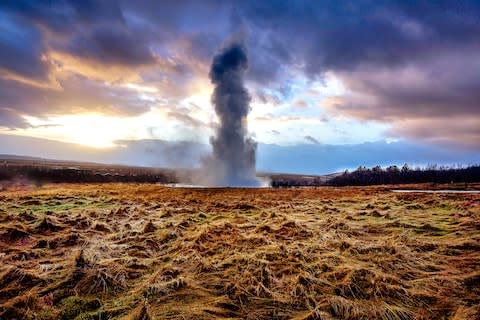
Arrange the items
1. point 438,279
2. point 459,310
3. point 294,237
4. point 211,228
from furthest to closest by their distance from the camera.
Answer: point 211,228
point 294,237
point 438,279
point 459,310

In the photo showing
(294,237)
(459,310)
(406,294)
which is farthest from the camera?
(294,237)

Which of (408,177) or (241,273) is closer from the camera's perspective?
(241,273)

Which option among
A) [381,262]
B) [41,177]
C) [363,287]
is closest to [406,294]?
[363,287]

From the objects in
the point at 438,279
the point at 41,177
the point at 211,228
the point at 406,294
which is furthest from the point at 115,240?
the point at 41,177

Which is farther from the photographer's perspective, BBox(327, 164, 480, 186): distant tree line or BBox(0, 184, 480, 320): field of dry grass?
BBox(327, 164, 480, 186): distant tree line

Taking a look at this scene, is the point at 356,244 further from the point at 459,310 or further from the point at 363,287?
the point at 459,310

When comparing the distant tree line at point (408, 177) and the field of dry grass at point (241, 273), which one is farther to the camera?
the distant tree line at point (408, 177)

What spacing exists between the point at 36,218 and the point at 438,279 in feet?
49.2

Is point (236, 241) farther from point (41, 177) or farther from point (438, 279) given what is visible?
point (41, 177)

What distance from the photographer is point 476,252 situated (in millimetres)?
7324

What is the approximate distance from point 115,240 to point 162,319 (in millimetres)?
5834

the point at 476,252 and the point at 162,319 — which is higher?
the point at 476,252

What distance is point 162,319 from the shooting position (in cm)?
461

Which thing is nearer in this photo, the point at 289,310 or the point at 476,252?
the point at 289,310
